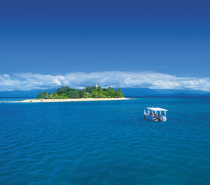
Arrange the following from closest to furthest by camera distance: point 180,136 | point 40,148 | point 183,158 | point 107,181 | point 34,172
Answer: point 107,181, point 34,172, point 183,158, point 40,148, point 180,136

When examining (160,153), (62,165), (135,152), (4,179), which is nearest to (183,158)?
(160,153)

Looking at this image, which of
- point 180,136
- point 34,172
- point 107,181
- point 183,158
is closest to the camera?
point 107,181

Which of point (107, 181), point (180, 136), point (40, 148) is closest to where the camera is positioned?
point (107, 181)

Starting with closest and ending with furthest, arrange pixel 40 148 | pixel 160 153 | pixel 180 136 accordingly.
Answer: pixel 160 153, pixel 40 148, pixel 180 136

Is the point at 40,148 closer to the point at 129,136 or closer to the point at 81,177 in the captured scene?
the point at 81,177

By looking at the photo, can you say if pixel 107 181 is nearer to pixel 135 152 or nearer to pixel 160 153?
pixel 135 152

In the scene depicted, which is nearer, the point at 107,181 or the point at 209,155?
the point at 107,181

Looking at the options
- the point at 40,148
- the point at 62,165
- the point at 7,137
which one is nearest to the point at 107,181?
the point at 62,165

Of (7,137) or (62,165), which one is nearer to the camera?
(62,165)
